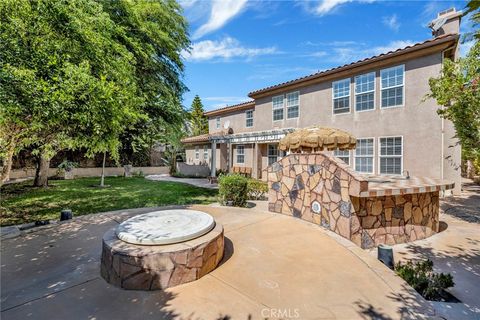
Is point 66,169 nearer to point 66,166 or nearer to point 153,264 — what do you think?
point 66,166

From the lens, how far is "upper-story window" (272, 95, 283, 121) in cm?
1662

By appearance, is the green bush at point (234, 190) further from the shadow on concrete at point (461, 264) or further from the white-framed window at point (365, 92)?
the white-framed window at point (365, 92)

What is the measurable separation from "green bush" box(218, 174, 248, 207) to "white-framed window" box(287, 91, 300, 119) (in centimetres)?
835

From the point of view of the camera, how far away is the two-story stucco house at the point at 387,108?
1040 cm

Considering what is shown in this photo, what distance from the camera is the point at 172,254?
3680mm

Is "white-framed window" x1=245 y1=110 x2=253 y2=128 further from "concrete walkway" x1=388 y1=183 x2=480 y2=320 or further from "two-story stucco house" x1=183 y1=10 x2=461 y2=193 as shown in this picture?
"concrete walkway" x1=388 y1=183 x2=480 y2=320

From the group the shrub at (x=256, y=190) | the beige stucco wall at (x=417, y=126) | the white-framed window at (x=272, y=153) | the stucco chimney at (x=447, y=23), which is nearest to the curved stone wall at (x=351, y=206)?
the shrub at (x=256, y=190)

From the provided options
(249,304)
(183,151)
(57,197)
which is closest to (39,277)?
(249,304)

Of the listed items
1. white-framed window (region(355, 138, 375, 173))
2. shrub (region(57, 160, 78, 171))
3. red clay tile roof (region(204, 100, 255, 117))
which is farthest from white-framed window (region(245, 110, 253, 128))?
shrub (region(57, 160, 78, 171))

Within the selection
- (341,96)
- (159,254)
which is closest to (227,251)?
(159,254)

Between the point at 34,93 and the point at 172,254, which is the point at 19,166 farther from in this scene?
the point at 172,254

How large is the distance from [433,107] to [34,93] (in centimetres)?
1409

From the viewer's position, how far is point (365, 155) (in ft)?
41.0

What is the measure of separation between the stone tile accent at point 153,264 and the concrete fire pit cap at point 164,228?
Result: 0.10 m
